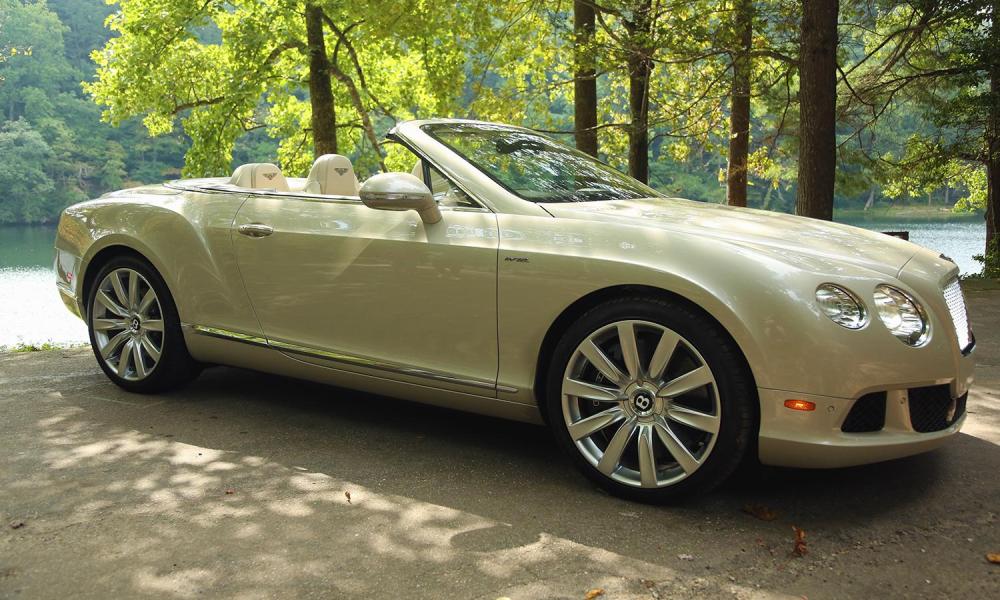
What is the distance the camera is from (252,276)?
4.52 m

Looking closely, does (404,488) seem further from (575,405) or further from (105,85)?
(105,85)

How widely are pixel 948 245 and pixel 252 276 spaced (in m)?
30.1

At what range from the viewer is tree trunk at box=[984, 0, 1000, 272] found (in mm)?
12603

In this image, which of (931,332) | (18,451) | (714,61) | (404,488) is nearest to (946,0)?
(714,61)

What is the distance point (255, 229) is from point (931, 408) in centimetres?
312

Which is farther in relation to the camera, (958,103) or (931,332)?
(958,103)

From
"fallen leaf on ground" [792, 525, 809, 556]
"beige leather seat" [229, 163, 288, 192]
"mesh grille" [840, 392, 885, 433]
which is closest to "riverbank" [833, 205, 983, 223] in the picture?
"beige leather seat" [229, 163, 288, 192]

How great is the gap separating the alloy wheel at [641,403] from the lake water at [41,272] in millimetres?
10673

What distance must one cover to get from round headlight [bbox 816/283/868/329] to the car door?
1.27m

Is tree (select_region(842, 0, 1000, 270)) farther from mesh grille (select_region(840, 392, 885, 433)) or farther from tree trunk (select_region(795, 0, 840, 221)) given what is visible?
mesh grille (select_region(840, 392, 885, 433))

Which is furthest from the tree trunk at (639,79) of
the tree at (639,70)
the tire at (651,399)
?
the tire at (651,399)

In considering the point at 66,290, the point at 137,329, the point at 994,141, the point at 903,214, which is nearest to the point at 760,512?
the point at 137,329

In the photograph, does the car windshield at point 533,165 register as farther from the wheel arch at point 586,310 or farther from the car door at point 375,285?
the wheel arch at point 586,310

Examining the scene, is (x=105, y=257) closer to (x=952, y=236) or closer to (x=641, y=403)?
(x=641, y=403)
